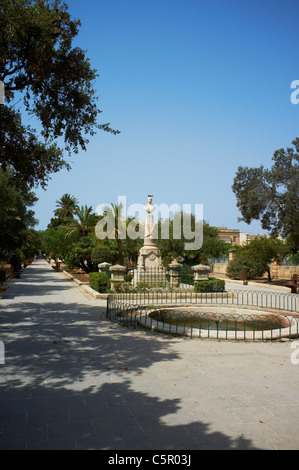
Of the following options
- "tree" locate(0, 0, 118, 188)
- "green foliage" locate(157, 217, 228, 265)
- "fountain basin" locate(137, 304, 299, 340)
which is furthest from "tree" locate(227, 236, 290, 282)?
"tree" locate(0, 0, 118, 188)

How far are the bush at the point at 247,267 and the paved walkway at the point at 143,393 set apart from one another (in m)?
21.7

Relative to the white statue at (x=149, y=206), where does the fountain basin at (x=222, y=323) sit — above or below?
below

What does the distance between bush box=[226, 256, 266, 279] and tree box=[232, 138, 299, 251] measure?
2.85 meters

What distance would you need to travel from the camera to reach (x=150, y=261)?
20.9m

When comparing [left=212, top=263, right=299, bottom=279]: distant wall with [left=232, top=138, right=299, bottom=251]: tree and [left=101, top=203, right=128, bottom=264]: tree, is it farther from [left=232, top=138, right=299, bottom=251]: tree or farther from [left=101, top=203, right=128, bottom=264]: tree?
[left=101, top=203, right=128, bottom=264]: tree

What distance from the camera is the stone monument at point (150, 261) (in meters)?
20.0

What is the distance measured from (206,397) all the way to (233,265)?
27.0 metres

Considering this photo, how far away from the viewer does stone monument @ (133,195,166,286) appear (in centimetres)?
1998

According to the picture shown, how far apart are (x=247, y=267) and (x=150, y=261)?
40.6 feet

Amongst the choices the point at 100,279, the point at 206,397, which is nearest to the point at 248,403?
the point at 206,397

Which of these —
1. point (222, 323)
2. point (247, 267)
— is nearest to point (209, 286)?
point (222, 323)

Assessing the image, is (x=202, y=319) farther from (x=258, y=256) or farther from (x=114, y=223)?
(x=114, y=223)

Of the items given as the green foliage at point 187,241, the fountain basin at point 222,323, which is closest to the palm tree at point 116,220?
the green foliage at point 187,241

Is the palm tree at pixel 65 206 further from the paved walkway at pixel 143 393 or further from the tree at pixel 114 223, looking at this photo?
the paved walkway at pixel 143 393
